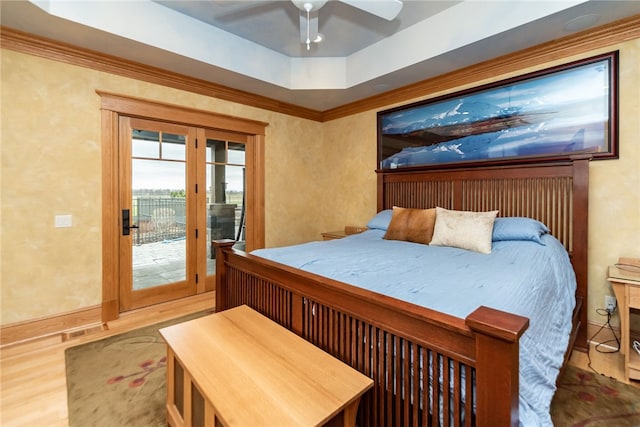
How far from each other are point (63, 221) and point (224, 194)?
1.59 metres

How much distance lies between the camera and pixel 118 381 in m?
1.92

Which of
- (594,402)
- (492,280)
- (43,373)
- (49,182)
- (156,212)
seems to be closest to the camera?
(492,280)

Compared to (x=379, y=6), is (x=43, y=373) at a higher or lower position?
lower

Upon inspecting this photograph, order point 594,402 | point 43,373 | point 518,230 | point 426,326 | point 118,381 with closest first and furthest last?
1. point 426,326
2. point 594,402
3. point 118,381
4. point 43,373
5. point 518,230

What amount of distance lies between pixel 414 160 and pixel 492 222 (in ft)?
4.57

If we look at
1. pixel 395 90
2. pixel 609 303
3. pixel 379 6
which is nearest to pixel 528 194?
pixel 609 303

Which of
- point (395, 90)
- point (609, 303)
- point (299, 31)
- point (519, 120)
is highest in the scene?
point (299, 31)

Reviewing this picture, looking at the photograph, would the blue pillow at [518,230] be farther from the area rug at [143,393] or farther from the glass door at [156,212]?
the glass door at [156,212]

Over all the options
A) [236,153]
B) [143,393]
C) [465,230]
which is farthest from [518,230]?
[236,153]

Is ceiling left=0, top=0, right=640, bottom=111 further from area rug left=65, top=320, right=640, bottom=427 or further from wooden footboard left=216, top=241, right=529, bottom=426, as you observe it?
area rug left=65, top=320, right=640, bottom=427

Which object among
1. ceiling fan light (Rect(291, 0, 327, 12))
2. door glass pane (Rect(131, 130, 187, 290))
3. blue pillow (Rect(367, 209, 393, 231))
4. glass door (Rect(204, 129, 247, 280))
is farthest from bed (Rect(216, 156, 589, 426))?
ceiling fan light (Rect(291, 0, 327, 12))

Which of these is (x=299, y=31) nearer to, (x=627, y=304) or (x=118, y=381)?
(x=118, y=381)

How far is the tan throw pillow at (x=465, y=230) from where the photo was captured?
90.3 inches

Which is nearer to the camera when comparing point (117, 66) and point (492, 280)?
point (492, 280)
